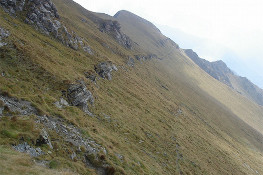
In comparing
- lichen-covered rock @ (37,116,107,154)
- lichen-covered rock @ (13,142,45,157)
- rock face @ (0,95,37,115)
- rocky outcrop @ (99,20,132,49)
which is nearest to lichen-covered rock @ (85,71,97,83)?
lichen-covered rock @ (37,116,107,154)

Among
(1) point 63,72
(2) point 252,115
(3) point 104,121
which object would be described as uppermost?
(2) point 252,115

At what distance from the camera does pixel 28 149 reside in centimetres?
1553

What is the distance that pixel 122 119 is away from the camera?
3644 cm

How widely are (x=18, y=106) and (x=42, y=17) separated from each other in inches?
1659

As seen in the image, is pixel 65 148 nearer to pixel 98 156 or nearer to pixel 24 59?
pixel 98 156

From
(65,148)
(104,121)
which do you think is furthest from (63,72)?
(65,148)

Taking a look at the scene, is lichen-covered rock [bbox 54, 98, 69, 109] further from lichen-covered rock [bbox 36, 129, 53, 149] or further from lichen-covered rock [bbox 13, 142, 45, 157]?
lichen-covered rock [bbox 13, 142, 45, 157]

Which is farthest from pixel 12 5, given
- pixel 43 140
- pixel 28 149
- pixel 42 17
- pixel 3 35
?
pixel 28 149

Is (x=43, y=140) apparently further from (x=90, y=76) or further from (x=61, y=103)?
(x=90, y=76)

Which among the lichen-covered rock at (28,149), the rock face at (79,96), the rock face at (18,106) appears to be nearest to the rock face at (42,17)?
the rock face at (79,96)

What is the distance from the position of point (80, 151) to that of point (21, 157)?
655 cm

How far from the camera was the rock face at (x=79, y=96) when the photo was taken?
30188 mm

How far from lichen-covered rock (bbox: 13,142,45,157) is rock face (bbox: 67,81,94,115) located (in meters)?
14.1

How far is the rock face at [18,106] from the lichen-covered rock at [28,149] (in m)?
5.11
